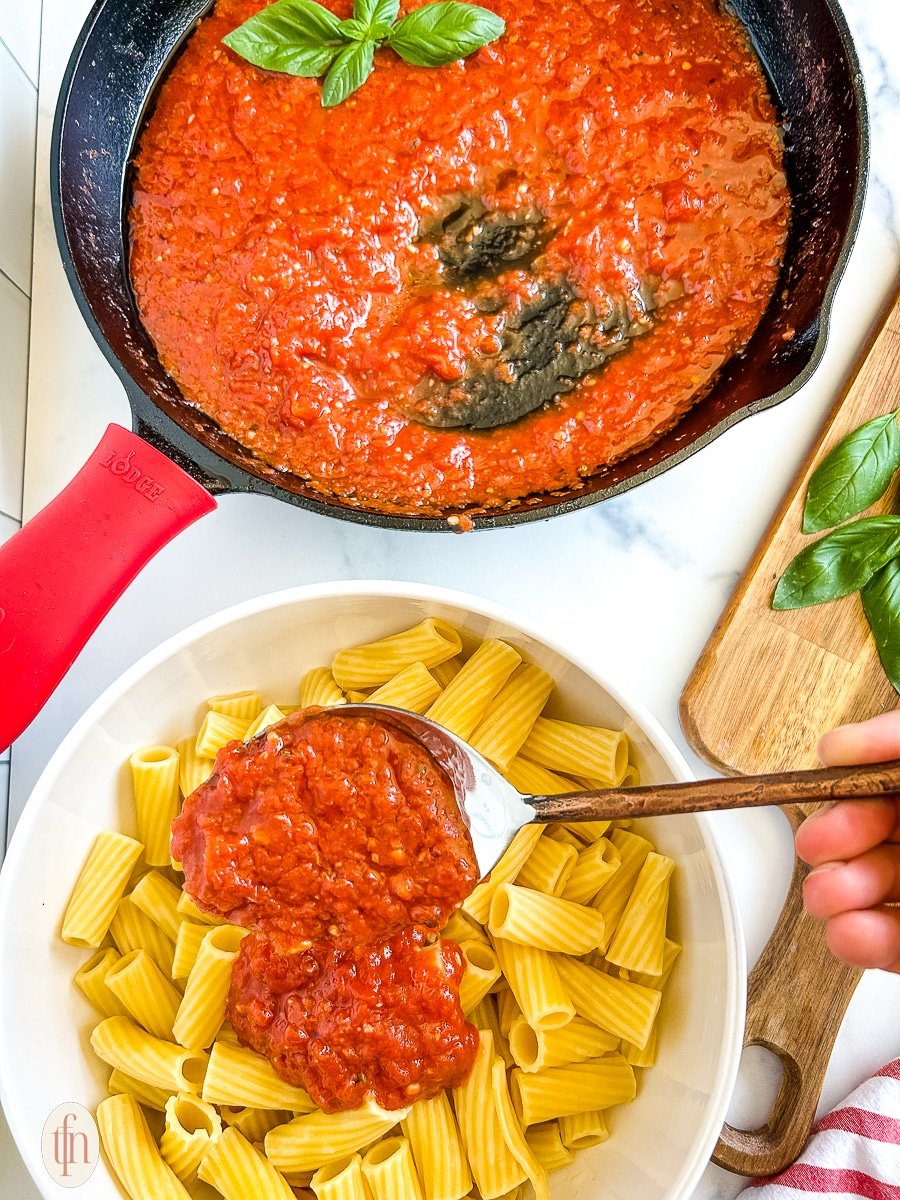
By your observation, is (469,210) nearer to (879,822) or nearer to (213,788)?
(213,788)

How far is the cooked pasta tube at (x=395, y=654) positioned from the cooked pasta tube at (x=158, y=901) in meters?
0.51

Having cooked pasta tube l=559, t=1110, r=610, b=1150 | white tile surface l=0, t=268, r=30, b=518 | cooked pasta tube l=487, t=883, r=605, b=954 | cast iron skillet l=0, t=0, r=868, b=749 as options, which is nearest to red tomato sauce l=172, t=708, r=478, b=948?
cooked pasta tube l=487, t=883, r=605, b=954

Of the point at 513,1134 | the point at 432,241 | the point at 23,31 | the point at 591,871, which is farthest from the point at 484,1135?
the point at 23,31

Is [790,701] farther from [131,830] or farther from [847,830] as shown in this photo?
[131,830]

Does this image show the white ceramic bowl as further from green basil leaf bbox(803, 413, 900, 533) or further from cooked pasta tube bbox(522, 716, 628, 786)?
green basil leaf bbox(803, 413, 900, 533)

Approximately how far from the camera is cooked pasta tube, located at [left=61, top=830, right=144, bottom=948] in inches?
78.0

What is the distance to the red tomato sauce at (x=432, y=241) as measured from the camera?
2076mm

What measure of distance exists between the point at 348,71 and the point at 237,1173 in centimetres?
201

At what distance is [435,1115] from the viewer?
6.43ft

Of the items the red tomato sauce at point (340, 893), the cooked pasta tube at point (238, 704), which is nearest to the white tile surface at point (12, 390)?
the cooked pasta tube at point (238, 704)

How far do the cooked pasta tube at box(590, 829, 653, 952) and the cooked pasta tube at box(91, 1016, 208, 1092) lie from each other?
30.5 inches

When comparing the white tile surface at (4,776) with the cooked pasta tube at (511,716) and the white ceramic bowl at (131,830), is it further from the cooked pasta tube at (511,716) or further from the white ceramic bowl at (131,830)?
the cooked pasta tube at (511,716)

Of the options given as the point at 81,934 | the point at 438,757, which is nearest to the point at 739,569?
the point at 438,757

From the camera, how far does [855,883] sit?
1.80 m
